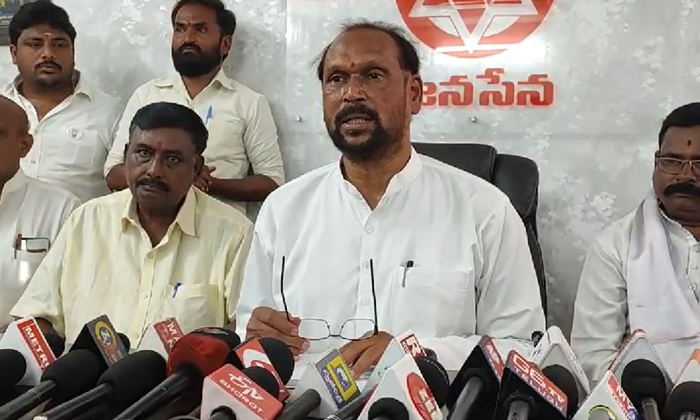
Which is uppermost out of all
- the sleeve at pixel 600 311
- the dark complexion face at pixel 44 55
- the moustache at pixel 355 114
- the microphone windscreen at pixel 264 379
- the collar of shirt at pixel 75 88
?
the dark complexion face at pixel 44 55

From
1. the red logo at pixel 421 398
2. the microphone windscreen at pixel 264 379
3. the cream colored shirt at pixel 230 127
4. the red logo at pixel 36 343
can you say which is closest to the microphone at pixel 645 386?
the red logo at pixel 421 398

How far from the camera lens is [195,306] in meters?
2.44

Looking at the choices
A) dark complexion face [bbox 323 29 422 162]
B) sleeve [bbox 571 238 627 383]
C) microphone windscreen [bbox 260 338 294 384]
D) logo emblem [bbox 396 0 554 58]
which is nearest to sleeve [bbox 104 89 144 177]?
logo emblem [bbox 396 0 554 58]

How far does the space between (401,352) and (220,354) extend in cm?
26

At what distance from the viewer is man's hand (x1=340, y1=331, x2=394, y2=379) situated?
5.45 feet

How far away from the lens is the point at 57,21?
11.6ft

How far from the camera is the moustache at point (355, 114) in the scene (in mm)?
2041

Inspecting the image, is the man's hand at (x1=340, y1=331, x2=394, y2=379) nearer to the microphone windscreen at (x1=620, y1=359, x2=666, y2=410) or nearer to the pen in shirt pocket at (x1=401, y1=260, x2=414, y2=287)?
the pen in shirt pocket at (x1=401, y1=260, x2=414, y2=287)

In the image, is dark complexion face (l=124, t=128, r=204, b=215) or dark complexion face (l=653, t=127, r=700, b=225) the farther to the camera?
dark complexion face (l=124, t=128, r=204, b=215)

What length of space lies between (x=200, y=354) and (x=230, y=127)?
2.28 meters

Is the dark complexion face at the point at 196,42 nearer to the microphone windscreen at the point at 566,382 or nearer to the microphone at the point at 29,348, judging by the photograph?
the microphone at the point at 29,348

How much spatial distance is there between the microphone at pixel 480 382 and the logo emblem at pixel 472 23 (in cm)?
226

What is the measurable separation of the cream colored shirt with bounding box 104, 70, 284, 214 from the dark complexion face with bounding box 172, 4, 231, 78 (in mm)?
72

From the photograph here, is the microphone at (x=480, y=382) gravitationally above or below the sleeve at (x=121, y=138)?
below
